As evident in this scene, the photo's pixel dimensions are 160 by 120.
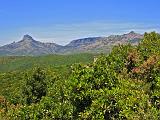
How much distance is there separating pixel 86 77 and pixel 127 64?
102 ft

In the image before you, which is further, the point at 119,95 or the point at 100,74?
the point at 100,74

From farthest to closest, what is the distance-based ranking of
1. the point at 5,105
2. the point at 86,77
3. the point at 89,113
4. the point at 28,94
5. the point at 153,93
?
the point at 5,105, the point at 28,94, the point at 153,93, the point at 86,77, the point at 89,113

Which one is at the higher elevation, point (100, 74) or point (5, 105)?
point (100, 74)

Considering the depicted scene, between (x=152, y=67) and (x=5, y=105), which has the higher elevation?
(x=152, y=67)

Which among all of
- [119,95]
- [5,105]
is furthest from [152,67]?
[5,105]

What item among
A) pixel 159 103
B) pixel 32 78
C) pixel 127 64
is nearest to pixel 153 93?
pixel 159 103

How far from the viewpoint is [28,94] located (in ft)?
241

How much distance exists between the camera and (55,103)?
163 ft

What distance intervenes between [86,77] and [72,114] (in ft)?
14.9

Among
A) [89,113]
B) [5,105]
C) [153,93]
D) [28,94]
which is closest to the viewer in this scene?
[89,113]

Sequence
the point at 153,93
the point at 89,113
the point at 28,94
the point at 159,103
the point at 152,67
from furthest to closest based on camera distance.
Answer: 1. the point at 28,94
2. the point at 152,67
3. the point at 153,93
4. the point at 159,103
5. the point at 89,113

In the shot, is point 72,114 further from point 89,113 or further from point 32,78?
point 32,78

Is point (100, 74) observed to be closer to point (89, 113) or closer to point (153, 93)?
point (89, 113)

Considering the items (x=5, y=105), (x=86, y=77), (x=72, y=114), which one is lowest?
(x=5, y=105)
